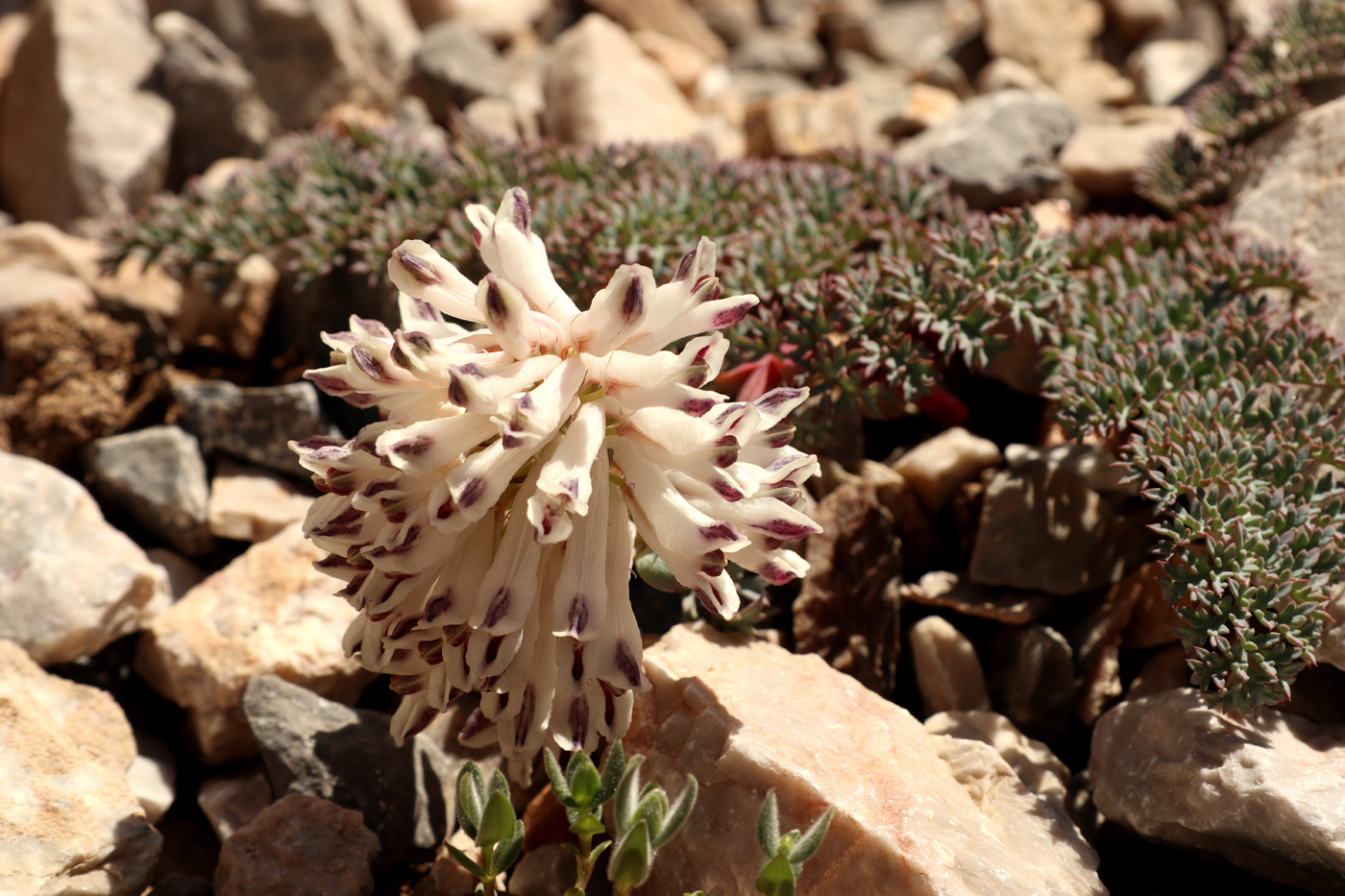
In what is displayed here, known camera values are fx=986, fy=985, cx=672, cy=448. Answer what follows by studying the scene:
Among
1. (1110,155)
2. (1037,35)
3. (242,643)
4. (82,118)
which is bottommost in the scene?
(242,643)

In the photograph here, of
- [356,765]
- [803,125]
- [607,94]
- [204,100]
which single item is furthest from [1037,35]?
[356,765]

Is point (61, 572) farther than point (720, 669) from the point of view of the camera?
Yes

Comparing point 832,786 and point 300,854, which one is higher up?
point 832,786

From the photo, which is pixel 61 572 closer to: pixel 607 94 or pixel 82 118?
pixel 82 118

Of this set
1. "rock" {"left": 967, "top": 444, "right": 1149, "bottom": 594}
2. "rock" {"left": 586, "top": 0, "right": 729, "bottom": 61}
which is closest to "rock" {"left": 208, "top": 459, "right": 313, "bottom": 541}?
"rock" {"left": 967, "top": 444, "right": 1149, "bottom": 594}

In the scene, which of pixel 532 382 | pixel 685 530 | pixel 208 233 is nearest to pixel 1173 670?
pixel 685 530

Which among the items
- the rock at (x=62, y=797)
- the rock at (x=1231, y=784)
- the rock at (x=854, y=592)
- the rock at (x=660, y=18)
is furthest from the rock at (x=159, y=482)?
the rock at (x=660, y=18)

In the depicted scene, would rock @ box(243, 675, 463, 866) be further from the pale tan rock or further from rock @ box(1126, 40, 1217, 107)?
rock @ box(1126, 40, 1217, 107)
